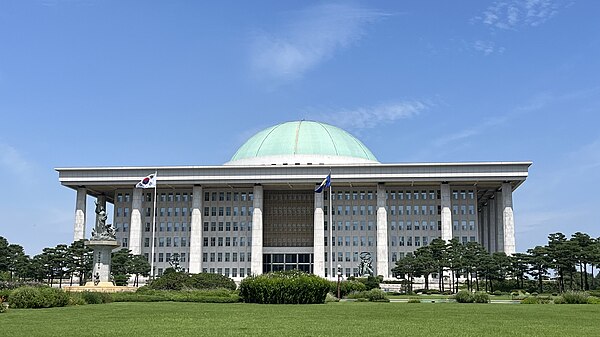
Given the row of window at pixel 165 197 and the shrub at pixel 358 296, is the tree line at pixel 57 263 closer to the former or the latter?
the row of window at pixel 165 197

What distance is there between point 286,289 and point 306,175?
6459 centimetres

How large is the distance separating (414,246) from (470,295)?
198 ft

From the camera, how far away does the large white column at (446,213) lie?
103 meters

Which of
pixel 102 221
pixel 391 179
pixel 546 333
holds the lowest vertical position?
pixel 546 333

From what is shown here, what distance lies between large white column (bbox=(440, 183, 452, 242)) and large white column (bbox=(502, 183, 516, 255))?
27.0 ft

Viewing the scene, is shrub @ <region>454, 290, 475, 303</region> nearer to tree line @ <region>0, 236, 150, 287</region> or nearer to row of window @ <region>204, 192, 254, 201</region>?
tree line @ <region>0, 236, 150, 287</region>

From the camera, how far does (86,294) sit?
41625 mm

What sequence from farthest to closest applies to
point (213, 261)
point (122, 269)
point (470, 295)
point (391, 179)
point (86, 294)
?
point (213, 261)
point (391, 179)
point (122, 269)
point (470, 295)
point (86, 294)

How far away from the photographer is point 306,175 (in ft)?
346

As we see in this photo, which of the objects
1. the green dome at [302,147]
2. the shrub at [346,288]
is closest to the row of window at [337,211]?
the green dome at [302,147]

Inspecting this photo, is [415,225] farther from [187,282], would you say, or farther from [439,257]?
[187,282]

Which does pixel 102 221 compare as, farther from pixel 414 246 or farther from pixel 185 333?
pixel 414 246

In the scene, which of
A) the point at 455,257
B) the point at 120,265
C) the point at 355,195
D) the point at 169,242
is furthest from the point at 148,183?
the point at 355,195

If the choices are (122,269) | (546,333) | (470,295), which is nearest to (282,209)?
(122,269)
